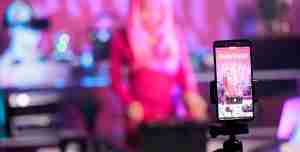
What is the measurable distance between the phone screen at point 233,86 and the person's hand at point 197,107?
1.96 m

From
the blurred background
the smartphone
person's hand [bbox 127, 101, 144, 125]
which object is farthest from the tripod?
person's hand [bbox 127, 101, 144, 125]

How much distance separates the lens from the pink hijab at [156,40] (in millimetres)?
4574

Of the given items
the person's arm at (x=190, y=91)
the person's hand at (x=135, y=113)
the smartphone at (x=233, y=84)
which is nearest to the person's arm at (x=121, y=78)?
the person's hand at (x=135, y=113)

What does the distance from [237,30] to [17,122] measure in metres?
1.39

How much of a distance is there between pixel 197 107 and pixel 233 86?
2003 millimetres

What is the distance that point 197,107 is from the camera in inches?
178

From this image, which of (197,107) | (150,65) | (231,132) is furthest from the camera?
(150,65)

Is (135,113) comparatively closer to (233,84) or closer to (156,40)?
(156,40)

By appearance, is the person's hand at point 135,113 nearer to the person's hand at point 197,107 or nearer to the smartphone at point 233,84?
the person's hand at point 197,107

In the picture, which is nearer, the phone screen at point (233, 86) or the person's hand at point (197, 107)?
the phone screen at point (233, 86)

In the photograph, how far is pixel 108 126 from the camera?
457 centimetres

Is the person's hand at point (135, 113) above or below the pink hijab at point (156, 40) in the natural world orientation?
below

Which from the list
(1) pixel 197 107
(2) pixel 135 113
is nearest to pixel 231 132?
(1) pixel 197 107

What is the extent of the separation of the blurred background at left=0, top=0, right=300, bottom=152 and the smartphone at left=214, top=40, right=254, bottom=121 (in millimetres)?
1933
